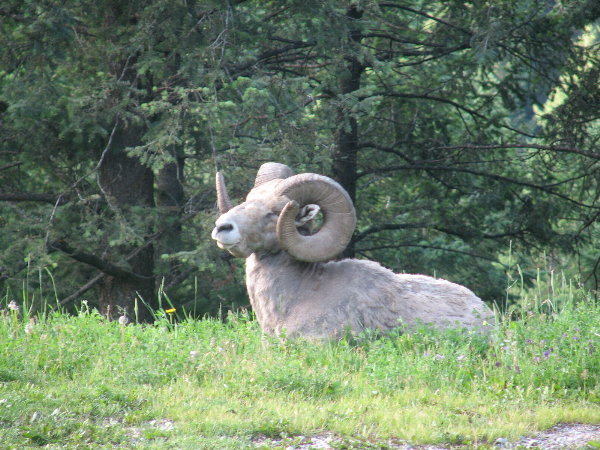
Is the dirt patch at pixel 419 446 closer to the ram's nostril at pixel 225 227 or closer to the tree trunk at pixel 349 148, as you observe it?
the ram's nostril at pixel 225 227

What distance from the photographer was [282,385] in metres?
6.96

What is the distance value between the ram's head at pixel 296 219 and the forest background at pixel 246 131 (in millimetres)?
2893

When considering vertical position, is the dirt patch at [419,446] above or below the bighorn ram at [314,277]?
below

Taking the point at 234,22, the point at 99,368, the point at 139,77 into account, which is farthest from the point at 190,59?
the point at 99,368

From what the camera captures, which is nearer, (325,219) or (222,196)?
(325,219)

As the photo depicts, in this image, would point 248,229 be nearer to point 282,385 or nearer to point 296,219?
point 296,219

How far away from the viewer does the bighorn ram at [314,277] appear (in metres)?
8.41

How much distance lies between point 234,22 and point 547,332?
24.3 ft

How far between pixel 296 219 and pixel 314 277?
25.7 inches

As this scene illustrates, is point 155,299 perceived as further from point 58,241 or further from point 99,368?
point 99,368

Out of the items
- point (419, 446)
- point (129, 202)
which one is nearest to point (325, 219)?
point (419, 446)

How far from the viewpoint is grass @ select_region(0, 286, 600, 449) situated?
5.96m

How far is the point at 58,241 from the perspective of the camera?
14.1 metres

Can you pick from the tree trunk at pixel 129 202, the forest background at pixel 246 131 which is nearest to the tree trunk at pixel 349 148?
the forest background at pixel 246 131
